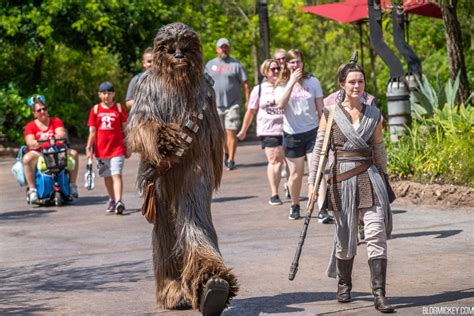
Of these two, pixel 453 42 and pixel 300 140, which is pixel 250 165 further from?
pixel 300 140

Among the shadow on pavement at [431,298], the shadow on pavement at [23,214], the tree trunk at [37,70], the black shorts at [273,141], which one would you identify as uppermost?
the tree trunk at [37,70]

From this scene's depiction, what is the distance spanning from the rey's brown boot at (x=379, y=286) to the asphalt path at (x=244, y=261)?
88mm

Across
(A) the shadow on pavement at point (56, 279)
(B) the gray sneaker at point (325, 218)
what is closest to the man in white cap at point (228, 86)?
(B) the gray sneaker at point (325, 218)

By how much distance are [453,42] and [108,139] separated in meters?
5.96

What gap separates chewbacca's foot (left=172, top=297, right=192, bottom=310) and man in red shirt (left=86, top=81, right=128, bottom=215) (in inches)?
232

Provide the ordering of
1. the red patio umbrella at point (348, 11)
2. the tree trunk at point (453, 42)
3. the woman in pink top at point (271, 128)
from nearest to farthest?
the woman in pink top at point (271, 128)
the tree trunk at point (453, 42)
the red patio umbrella at point (348, 11)

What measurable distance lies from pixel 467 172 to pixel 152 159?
19.3 feet

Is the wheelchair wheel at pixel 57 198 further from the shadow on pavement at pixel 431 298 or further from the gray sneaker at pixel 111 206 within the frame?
the shadow on pavement at pixel 431 298

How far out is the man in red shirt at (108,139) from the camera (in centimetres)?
1358

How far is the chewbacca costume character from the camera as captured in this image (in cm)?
772

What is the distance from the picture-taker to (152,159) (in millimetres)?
7762

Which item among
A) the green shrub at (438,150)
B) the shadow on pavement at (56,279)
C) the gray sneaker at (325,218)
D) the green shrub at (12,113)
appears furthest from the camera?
the green shrub at (12,113)

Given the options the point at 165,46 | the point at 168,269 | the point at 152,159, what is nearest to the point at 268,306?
the point at 168,269

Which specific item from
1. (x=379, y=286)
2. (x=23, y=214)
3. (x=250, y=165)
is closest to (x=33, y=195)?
(x=23, y=214)
